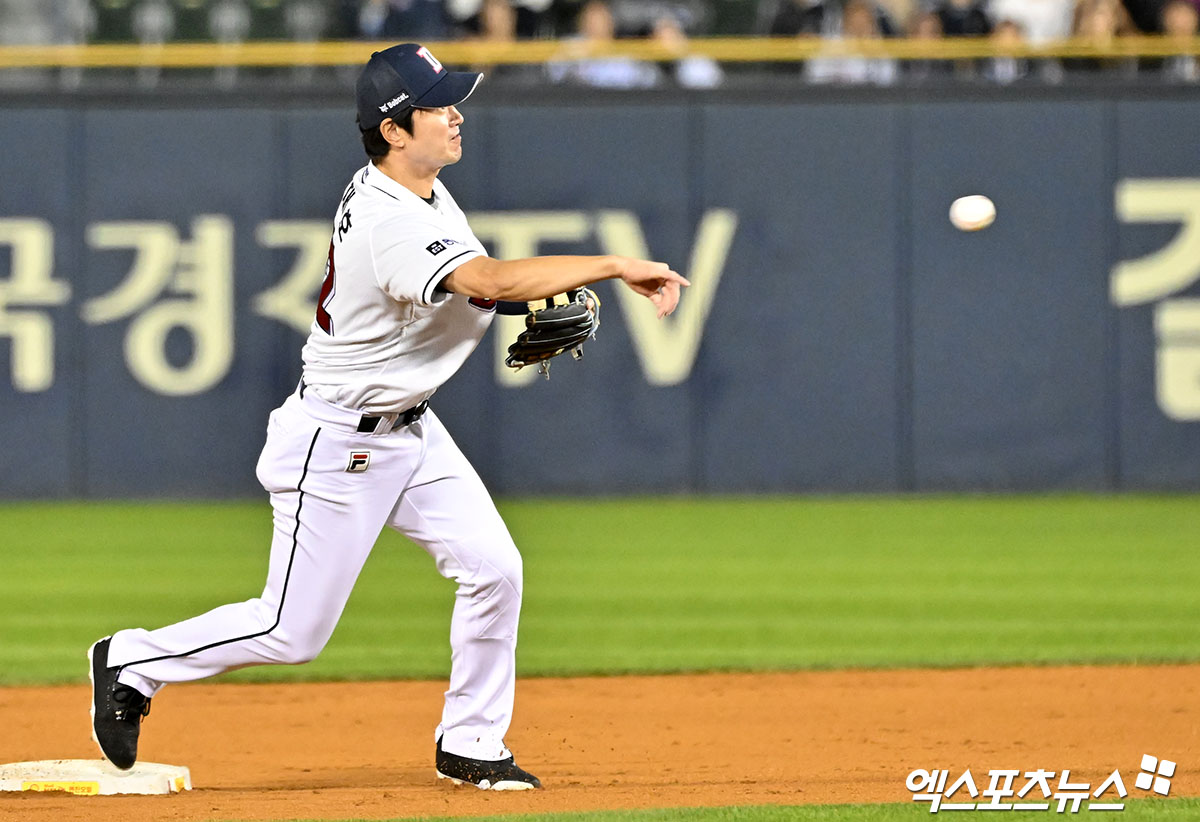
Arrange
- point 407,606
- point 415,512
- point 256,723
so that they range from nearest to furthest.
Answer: point 415,512 → point 256,723 → point 407,606

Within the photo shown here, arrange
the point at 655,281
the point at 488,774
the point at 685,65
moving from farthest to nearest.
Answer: the point at 685,65
the point at 488,774
the point at 655,281

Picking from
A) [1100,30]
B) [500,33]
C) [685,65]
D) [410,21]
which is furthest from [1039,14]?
[410,21]

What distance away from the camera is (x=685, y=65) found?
13781 millimetres

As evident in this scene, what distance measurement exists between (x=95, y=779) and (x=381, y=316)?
61.0 inches

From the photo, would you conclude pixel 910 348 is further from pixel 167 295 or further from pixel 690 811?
pixel 690 811

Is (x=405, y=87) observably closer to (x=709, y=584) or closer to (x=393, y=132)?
(x=393, y=132)

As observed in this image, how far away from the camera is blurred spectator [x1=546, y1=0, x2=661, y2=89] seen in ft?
44.3

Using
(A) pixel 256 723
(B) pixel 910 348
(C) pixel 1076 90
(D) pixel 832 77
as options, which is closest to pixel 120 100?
(D) pixel 832 77

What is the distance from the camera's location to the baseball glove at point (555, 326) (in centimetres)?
489

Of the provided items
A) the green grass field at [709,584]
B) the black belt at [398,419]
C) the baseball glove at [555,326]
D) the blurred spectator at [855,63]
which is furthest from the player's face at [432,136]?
the blurred spectator at [855,63]

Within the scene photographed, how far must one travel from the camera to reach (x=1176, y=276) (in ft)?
43.4

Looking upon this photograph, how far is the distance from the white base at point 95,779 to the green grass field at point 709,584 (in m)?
2.27

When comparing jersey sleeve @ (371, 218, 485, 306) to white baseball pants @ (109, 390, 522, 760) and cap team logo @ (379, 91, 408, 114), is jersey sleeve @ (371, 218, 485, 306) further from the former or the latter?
white baseball pants @ (109, 390, 522, 760)

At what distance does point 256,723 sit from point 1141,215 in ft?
29.6
